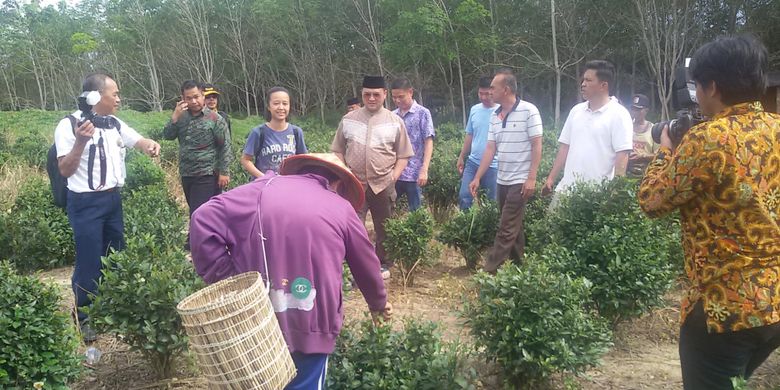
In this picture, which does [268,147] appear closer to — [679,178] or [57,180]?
[57,180]

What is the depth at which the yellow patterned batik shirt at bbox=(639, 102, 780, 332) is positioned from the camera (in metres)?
1.78

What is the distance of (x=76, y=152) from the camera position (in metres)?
Answer: 3.47

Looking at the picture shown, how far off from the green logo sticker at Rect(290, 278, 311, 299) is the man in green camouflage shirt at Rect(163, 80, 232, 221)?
3469mm

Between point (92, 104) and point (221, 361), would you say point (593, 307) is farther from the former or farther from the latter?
point (92, 104)

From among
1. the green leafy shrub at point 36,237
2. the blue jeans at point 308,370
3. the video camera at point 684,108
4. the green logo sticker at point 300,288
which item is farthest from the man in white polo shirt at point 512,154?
the green leafy shrub at point 36,237

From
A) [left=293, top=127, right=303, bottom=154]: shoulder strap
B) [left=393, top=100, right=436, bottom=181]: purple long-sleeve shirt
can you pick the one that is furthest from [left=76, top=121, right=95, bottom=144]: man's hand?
[left=393, top=100, right=436, bottom=181]: purple long-sleeve shirt

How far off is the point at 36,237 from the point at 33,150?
5.81 meters

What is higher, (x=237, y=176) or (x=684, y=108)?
(x=684, y=108)

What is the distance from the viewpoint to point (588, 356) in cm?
280

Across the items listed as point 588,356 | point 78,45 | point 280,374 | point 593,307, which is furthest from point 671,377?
point 78,45

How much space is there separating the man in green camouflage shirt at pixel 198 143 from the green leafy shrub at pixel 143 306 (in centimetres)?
209

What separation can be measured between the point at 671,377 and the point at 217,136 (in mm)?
4073

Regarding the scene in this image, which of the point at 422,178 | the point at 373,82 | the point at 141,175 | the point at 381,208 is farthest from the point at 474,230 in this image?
the point at 141,175

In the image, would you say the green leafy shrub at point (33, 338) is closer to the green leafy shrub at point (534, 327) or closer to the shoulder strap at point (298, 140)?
the green leafy shrub at point (534, 327)
